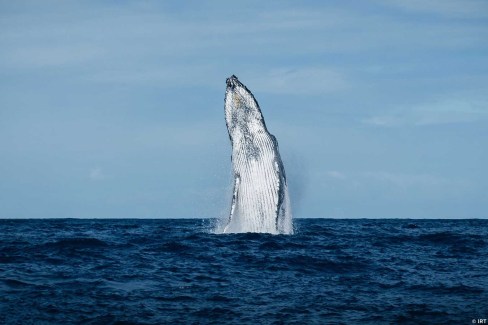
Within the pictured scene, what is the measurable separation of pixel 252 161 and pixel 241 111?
59.5 inches

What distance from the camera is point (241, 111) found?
18469 mm

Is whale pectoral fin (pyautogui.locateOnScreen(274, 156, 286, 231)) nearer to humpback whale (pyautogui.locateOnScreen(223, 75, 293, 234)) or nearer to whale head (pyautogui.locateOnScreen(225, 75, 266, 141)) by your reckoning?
humpback whale (pyautogui.locateOnScreen(223, 75, 293, 234))

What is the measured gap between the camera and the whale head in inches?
721

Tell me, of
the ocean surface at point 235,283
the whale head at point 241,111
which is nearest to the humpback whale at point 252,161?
the whale head at point 241,111

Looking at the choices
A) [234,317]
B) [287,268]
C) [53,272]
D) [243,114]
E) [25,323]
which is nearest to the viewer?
[25,323]

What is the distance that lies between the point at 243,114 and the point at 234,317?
33.5ft

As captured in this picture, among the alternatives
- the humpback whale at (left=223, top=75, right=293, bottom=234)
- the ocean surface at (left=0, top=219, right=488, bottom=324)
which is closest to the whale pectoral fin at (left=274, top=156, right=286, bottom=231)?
the humpback whale at (left=223, top=75, right=293, bottom=234)

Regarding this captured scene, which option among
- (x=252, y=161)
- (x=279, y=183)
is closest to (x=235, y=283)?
(x=279, y=183)

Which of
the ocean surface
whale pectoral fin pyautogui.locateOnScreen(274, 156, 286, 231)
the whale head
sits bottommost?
the ocean surface

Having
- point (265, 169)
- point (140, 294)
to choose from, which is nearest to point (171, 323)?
point (140, 294)

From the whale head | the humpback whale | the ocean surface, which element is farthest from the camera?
the humpback whale

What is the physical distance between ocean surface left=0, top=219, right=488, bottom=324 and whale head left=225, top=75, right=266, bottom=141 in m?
3.57

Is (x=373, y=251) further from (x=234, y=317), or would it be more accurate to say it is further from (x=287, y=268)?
(x=234, y=317)

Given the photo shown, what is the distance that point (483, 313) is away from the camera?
918cm
